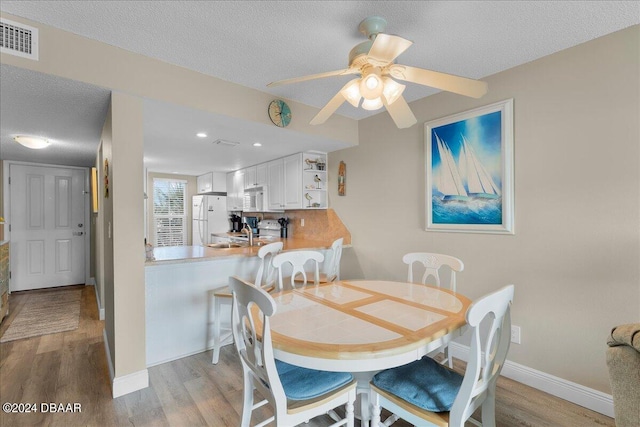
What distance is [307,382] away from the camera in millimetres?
1337

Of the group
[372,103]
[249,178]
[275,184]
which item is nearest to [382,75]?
[372,103]

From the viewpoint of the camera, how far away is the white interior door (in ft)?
14.9

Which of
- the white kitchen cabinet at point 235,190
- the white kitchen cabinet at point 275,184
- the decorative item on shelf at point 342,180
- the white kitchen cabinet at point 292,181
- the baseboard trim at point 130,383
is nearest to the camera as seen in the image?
the baseboard trim at point 130,383

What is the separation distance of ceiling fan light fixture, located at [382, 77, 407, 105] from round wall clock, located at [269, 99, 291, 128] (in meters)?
1.30

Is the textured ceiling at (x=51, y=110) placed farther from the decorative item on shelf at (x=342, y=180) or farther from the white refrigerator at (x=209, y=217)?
the decorative item on shelf at (x=342, y=180)

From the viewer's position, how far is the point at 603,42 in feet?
6.02

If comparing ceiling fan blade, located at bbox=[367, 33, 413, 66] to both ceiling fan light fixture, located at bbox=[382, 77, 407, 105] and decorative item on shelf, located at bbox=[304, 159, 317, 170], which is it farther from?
decorative item on shelf, located at bbox=[304, 159, 317, 170]

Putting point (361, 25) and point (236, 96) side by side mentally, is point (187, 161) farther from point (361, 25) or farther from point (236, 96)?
point (361, 25)

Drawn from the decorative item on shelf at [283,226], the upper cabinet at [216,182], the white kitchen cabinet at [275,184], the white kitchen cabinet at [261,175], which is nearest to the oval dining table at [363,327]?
the white kitchen cabinet at [275,184]

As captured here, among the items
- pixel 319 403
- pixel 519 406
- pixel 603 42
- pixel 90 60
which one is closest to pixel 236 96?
pixel 90 60

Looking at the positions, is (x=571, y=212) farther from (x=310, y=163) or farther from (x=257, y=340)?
(x=310, y=163)

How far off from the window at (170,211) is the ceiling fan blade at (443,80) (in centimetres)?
616

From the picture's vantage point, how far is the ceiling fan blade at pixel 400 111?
1.73 metres

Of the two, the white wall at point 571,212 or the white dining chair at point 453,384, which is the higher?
the white wall at point 571,212
